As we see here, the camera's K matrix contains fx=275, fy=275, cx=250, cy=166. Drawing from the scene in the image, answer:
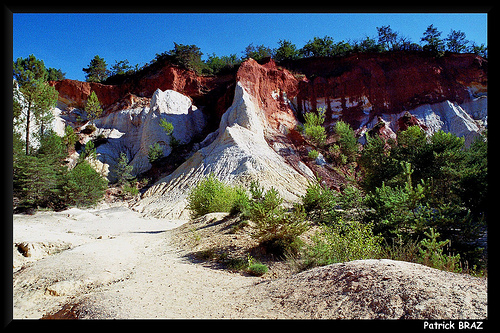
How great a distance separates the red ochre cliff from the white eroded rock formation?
6.48 m

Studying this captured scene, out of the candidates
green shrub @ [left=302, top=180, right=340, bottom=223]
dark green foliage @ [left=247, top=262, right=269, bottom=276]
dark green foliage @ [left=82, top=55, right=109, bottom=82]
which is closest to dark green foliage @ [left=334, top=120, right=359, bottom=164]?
green shrub @ [left=302, top=180, right=340, bottom=223]

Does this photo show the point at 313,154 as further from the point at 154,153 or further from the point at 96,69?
the point at 96,69

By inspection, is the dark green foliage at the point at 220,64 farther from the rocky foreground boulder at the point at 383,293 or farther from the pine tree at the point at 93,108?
the rocky foreground boulder at the point at 383,293

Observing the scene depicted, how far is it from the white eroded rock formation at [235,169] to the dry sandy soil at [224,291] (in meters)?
14.0

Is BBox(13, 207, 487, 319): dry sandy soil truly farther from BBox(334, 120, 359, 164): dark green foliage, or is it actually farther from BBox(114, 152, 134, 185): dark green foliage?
BBox(334, 120, 359, 164): dark green foliage

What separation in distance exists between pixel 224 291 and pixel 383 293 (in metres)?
2.34

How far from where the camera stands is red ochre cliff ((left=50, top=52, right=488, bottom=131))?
37.1 metres

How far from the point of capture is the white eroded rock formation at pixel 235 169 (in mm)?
21797

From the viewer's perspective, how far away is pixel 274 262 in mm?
6297
